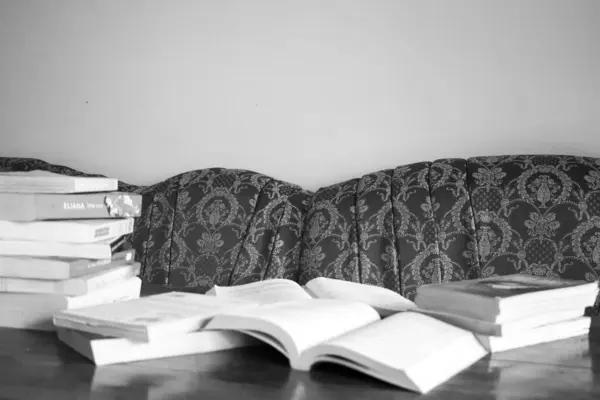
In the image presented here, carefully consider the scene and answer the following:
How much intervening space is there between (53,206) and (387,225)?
4.87 feet

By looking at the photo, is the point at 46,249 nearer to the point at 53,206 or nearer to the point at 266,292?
the point at 53,206

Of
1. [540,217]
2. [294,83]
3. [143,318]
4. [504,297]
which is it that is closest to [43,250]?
[143,318]

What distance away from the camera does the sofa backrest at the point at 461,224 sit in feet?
7.18

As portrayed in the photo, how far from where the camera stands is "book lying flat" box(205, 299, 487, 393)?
79 centimetres

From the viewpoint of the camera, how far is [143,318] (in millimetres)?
927

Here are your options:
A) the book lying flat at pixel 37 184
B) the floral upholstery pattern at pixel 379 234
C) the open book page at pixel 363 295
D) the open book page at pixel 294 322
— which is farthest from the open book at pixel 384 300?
the floral upholstery pattern at pixel 379 234

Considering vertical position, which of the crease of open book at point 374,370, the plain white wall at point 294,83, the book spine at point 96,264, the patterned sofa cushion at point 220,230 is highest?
the plain white wall at point 294,83

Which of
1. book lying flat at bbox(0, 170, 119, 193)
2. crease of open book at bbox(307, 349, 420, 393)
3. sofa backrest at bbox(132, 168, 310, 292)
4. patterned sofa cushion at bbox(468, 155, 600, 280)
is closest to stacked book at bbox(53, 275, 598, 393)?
crease of open book at bbox(307, 349, 420, 393)

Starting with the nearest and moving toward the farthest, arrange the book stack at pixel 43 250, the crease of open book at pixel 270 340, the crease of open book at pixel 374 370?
the crease of open book at pixel 374 370 < the crease of open book at pixel 270 340 < the book stack at pixel 43 250

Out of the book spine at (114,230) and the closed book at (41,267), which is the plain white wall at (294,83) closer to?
the book spine at (114,230)

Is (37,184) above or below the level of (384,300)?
above

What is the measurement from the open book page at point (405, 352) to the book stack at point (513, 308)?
4 cm

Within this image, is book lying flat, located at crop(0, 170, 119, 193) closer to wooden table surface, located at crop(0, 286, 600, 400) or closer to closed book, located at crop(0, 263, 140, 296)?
closed book, located at crop(0, 263, 140, 296)

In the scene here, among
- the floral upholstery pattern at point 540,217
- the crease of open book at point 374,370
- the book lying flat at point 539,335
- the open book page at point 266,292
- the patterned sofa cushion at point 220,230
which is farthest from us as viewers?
the patterned sofa cushion at point 220,230
